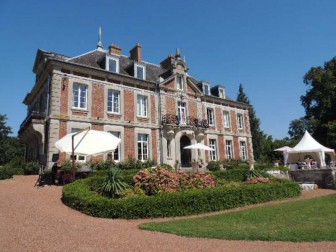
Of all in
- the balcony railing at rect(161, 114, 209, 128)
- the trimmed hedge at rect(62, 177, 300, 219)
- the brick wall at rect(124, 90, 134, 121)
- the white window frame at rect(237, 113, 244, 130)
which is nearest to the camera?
the trimmed hedge at rect(62, 177, 300, 219)

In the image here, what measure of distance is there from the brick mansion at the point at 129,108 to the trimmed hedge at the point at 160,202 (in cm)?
769

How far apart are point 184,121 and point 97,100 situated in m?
7.79

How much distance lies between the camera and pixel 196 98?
23.6 metres

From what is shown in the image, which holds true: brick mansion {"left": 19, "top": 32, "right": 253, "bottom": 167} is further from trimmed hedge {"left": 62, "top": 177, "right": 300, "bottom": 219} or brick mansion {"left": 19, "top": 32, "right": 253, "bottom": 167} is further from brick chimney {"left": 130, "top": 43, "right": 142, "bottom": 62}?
trimmed hedge {"left": 62, "top": 177, "right": 300, "bottom": 219}

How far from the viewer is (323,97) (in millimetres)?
33844

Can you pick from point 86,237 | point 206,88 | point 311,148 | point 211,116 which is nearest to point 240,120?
point 211,116

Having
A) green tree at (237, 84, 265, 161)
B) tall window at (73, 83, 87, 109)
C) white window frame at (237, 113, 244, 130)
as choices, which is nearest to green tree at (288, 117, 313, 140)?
green tree at (237, 84, 265, 161)

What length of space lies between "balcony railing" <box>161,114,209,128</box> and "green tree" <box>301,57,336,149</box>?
18301mm

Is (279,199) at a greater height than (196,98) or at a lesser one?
lesser

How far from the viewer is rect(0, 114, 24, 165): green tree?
132ft

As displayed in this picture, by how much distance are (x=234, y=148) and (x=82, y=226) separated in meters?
21.5

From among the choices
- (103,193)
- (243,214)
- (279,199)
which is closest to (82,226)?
(103,193)

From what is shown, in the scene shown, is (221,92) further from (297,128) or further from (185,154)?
(297,128)

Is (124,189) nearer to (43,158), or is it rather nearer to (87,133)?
(87,133)
